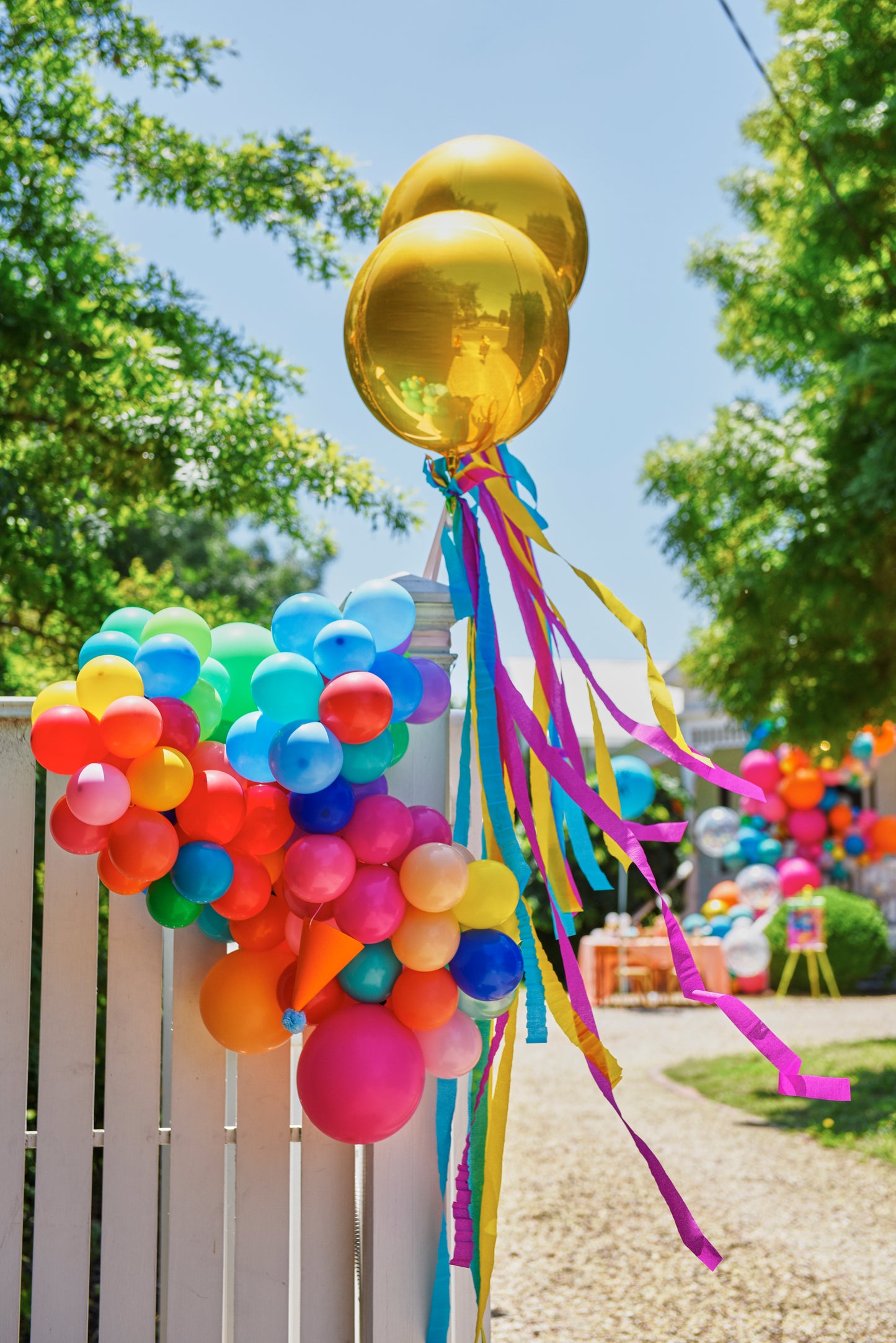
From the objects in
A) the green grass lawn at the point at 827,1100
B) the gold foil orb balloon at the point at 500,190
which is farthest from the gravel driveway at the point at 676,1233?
the gold foil orb balloon at the point at 500,190

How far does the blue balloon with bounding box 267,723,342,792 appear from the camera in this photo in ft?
5.85

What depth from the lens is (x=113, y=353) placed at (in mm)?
4363

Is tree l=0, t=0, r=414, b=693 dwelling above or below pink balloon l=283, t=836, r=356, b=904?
above

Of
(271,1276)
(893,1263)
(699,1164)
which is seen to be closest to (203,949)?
(271,1276)

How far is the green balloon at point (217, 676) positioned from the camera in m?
2.01

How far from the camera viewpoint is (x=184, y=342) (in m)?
5.15

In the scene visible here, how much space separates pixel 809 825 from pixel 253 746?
11.9 metres

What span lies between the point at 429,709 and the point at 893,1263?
10.9 ft

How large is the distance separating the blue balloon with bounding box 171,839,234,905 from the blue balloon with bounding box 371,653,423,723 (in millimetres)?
375

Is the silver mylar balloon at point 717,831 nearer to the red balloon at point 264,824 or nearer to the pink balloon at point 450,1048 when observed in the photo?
the pink balloon at point 450,1048

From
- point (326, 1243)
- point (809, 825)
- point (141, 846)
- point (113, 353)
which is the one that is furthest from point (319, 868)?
point (809, 825)

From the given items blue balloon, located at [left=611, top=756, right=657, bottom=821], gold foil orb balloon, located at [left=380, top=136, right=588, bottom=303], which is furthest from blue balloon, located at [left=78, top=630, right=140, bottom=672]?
blue balloon, located at [left=611, top=756, right=657, bottom=821]

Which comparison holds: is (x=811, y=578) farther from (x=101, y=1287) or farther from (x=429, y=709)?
(x=101, y=1287)

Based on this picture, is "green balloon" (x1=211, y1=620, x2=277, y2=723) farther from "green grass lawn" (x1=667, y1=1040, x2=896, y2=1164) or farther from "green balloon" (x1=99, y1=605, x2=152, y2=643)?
"green grass lawn" (x1=667, y1=1040, x2=896, y2=1164)
